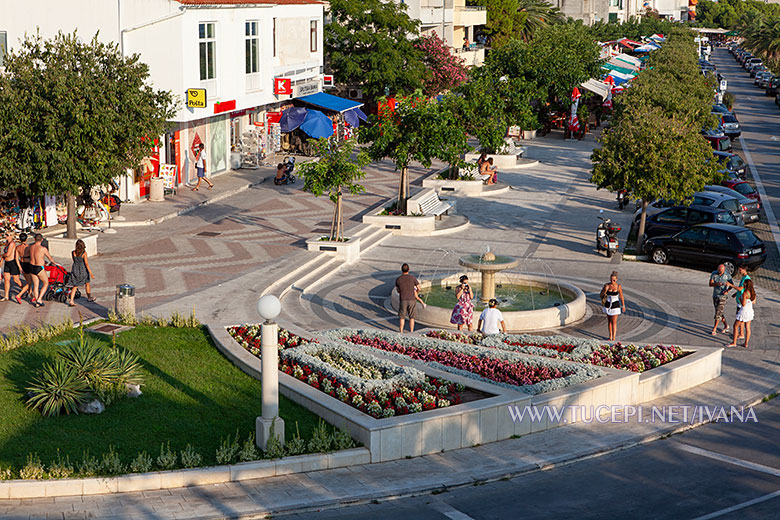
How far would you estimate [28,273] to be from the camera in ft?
72.3

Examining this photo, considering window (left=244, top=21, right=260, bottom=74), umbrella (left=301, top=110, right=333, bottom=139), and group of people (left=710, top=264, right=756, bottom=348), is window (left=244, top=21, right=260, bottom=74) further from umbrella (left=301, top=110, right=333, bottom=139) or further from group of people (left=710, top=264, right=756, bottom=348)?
group of people (left=710, top=264, right=756, bottom=348)

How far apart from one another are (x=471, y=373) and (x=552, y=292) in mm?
7993

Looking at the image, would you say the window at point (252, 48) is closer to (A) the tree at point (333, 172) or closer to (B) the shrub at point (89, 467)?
(A) the tree at point (333, 172)

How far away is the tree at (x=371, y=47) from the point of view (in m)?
55.4

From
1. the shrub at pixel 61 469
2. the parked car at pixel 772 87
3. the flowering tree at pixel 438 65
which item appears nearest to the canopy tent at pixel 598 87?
the flowering tree at pixel 438 65

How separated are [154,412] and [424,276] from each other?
11374mm

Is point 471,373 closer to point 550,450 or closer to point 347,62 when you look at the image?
point 550,450

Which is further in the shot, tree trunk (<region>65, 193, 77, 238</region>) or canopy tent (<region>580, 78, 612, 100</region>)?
canopy tent (<region>580, 78, 612, 100</region>)

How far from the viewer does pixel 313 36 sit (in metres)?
48.8

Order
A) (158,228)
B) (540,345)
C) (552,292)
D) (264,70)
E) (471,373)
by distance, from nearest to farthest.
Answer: (471,373), (540,345), (552,292), (158,228), (264,70)

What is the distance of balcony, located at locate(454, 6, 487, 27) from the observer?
78625mm

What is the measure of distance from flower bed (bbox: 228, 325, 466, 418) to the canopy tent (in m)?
43.8

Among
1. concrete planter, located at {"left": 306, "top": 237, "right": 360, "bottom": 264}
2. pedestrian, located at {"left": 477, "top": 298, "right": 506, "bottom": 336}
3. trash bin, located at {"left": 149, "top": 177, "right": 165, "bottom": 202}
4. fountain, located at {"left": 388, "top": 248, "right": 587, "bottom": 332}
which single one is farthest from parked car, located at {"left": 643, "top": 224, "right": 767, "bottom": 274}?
trash bin, located at {"left": 149, "top": 177, "right": 165, "bottom": 202}

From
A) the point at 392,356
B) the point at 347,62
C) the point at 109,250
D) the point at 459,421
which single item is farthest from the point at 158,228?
the point at 347,62
